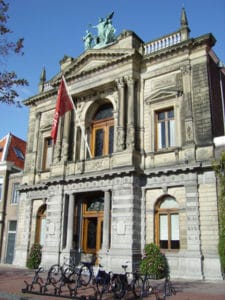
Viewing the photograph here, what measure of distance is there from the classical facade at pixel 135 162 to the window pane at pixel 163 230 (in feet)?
0.16

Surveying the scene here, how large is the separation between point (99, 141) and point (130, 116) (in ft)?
10.8

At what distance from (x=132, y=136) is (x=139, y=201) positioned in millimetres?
3526

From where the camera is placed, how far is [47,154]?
78.8ft

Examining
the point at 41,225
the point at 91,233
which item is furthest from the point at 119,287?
the point at 41,225

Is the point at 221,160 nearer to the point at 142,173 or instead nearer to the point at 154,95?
the point at 142,173

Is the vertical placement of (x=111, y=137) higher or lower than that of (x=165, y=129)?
higher

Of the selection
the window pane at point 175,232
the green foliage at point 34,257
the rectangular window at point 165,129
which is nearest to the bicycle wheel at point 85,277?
the green foliage at point 34,257

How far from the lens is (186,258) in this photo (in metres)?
15.4

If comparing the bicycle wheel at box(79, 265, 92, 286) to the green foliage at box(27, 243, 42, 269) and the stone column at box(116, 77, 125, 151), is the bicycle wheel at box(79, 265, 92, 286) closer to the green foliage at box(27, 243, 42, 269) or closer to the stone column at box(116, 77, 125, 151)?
the green foliage at box(27, 243, 42, 269)

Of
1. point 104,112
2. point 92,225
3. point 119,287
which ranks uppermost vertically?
point 104,112

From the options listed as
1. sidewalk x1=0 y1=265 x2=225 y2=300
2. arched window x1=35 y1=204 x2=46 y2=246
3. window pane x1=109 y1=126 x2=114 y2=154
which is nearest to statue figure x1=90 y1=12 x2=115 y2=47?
window pane x1=109 y1=126 x2=114 y2=154

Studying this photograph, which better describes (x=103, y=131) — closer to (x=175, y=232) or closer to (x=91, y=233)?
(x=91, y=233)

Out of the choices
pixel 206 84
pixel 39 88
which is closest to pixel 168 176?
pixel 206 84

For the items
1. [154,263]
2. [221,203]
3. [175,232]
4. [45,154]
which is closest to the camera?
[221,203]
